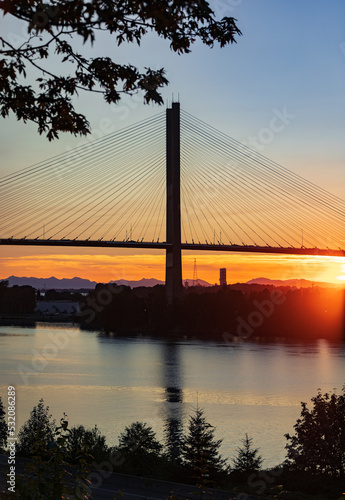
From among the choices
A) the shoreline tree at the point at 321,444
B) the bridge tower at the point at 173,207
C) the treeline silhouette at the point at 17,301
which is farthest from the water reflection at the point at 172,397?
the treeline silhouette at the point at 17,301

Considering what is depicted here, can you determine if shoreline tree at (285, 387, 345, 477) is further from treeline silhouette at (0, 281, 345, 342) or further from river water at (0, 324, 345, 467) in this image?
treeline silhouette at (0, 281, 345, 342)

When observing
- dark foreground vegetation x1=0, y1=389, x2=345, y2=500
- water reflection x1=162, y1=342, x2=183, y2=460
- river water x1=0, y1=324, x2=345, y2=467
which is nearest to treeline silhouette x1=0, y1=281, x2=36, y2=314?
river water x1=0, y1=324, x2=345, y2=467

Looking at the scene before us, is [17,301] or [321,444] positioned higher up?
[17,301]

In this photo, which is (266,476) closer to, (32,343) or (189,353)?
(189,353)

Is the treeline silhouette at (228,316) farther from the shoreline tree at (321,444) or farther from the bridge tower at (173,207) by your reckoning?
the shoreline tree at (321,444)

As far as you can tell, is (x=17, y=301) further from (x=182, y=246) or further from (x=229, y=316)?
(x=182, y=246)

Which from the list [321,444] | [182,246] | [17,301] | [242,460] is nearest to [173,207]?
[182,246]
